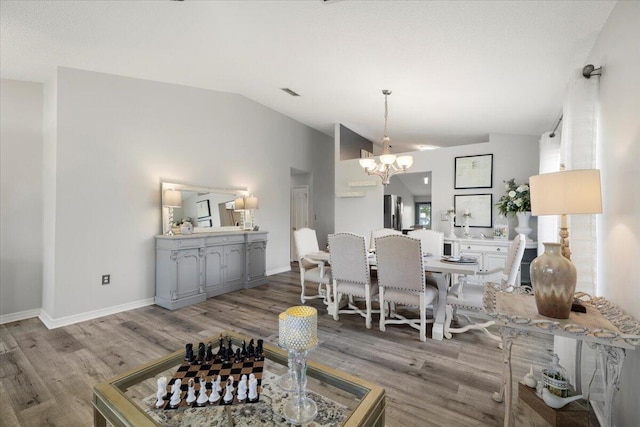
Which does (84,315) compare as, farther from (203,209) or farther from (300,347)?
(300,347)

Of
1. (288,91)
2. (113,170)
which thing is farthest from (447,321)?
(113,170)

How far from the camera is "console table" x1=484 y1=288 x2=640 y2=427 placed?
125 cm

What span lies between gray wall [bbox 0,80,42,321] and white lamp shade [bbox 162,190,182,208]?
1.40 m

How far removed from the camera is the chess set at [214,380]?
1265 mm

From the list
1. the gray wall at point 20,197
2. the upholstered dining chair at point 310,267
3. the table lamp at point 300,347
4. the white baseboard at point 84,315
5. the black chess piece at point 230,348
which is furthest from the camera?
the upholstered dining chair at point 310,267

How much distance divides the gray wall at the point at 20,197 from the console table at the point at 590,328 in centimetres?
488

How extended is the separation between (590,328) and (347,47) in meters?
3.06

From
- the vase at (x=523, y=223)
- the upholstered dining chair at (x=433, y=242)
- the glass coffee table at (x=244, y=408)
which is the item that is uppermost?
the vase at (x=523, y=223)

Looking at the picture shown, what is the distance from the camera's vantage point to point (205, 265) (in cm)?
425

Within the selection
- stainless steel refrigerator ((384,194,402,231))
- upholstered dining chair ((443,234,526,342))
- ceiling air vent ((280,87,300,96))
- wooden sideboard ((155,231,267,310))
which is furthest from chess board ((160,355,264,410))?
stainless steel refrigerator ((384,194,402,231))

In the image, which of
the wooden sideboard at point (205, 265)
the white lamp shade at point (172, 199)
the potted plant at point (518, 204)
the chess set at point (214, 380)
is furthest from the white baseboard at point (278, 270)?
the chess set at point (214, 380)

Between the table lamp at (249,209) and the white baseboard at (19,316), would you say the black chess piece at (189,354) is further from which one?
the table lamp at (249,209)

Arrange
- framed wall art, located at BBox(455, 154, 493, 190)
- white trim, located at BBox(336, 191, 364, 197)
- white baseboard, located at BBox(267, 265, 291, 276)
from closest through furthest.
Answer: framed wall art, located at BBox(455, 154, 493, 190), white trim, located at BBox(336, 191, 364, 197), white baseboard, located at BBox(267, 265, 291, 276)

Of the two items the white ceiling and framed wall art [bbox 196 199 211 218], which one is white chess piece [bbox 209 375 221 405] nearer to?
the white ceiling
